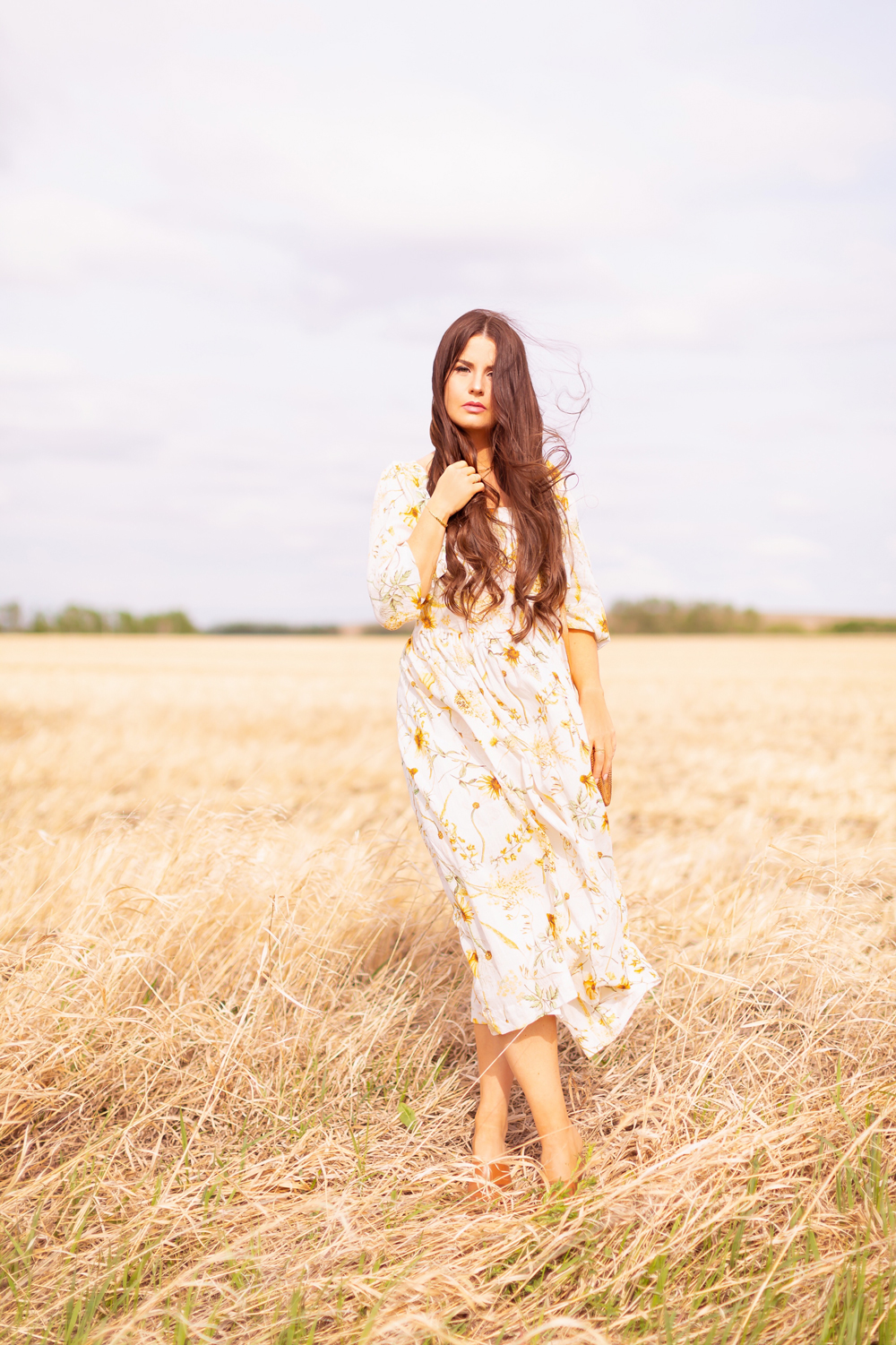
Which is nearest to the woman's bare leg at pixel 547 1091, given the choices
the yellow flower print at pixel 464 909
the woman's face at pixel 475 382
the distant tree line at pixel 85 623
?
the yellow flower print at pixel 464 909

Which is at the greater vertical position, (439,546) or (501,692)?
(439,546)

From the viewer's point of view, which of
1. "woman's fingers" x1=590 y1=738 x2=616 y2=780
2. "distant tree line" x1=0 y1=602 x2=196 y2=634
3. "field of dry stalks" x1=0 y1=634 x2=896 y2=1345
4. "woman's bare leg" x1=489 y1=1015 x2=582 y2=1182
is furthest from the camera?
"distant tree line" x1=0 y1=602 x2=196 y2=634

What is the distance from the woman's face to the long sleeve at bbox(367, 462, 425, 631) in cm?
24

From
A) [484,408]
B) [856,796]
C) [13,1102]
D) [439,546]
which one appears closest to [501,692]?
[439,546]

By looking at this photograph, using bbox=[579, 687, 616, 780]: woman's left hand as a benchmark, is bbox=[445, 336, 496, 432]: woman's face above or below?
above

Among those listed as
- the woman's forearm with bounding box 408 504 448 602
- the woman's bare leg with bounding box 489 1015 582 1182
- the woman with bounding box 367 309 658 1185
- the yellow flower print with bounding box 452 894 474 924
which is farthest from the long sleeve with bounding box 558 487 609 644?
the woman's bare leg with bounding box 489 1015 582 1182

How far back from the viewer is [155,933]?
10.3 feet

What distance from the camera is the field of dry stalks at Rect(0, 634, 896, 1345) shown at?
1.94 metres

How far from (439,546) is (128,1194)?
1.82m

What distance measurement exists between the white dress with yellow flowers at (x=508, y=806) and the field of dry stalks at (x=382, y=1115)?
1.48 feet

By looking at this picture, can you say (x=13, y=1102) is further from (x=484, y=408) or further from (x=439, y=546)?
(x=484, y=408)

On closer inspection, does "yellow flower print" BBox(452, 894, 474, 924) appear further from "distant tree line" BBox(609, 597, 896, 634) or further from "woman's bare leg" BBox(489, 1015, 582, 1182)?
"distant tree line" BBox(609, 597, 896, 634)

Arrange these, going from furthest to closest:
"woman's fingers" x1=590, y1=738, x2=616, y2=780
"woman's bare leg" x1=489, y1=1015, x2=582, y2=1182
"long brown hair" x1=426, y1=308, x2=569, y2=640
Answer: "woman's fingers" x1=590, y1=738, x2=616, y2=780, "long brown hair" x1=426, y1=308, x2=569, y2=640, "woman's bare leg" x1=489, y1=1015, x2=582, y2=1182

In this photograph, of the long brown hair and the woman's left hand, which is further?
the woman's left hand
